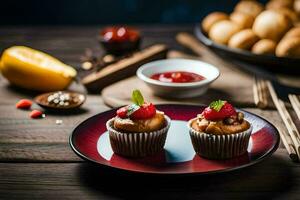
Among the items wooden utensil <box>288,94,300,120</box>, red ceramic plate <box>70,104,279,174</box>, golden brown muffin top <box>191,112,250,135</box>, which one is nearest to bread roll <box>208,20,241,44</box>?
wooden utensil <box>288,94,300,120</box>

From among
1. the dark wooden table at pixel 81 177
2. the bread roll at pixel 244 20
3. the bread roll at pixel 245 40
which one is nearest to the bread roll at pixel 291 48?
the bread roll at pixel 245 40

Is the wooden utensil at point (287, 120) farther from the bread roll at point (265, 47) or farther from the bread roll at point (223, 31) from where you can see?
the bread roll at point (223, 31)

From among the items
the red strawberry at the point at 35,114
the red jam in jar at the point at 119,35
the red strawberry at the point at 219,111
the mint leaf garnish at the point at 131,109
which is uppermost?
the red strawberry at the point at 219,111

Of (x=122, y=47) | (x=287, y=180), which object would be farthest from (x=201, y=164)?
(x=122, y=47)

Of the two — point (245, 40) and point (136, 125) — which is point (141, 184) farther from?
point (245, 40)

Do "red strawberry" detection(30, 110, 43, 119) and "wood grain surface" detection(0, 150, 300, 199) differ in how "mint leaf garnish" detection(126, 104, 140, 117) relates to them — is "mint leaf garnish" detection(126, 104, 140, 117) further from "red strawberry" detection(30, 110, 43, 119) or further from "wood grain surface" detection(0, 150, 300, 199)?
"red strawberry" detection(30, 110, 43, 119)

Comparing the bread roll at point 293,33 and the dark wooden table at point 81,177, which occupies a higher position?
the bread roll at point 293,33

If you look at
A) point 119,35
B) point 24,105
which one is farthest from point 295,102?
point 119,35
